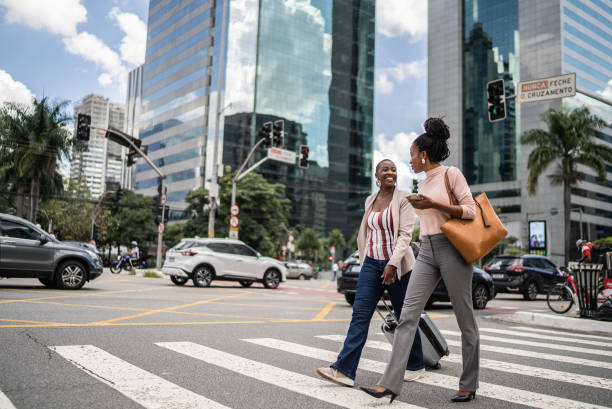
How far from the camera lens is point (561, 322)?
10008 mm

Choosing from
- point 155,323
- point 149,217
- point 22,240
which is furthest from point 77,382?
point 149,217

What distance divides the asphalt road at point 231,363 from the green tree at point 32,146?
1098 inches

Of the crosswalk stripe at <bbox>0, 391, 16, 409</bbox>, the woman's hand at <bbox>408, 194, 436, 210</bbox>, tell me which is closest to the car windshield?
the woman's hand at <bbox>408, 194, 436, 210</bbox>

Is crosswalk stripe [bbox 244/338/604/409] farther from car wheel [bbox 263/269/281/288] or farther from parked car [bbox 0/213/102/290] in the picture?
car wheel [bbox 263/269/281/288]

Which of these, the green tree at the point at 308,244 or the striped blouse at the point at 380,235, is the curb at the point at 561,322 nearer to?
the striped blouse at the point at 380,235

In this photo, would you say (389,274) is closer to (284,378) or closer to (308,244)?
(284,378)

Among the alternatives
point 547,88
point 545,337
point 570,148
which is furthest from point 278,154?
point 570,148

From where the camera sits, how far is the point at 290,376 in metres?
4.70

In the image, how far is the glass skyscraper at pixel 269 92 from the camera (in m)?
82.2

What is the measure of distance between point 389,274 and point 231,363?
1.89 metres

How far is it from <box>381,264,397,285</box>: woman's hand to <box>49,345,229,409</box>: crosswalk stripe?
1.65 m

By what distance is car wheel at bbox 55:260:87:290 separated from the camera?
13.0 m

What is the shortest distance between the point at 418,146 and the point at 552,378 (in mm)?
2615

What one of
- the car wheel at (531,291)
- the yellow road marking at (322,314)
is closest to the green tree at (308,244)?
the car wheel at (531,291)
